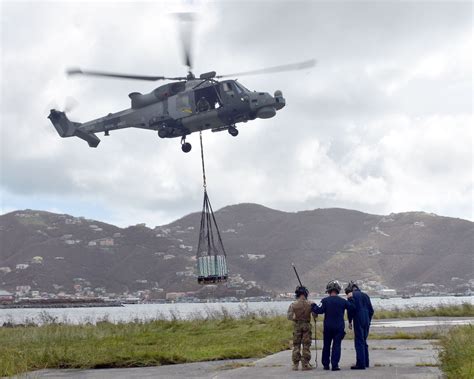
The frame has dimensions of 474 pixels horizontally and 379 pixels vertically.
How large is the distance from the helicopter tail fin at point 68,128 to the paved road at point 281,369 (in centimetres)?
1742

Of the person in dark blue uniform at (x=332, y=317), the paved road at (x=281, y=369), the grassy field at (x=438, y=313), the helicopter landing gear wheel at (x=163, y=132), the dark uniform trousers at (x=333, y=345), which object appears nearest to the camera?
the paved road at (x=281, y=369)

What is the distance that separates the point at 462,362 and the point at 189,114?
16.4 m

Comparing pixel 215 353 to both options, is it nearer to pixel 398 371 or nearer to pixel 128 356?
pixel 128 356

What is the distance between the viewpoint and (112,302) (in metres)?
195

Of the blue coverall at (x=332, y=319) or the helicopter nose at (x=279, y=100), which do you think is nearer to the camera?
the blue coverall at (x=332, y=319)

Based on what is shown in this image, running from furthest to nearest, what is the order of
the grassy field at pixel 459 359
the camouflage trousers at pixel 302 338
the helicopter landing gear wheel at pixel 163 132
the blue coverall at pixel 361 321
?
the helicopter landing gear wheel at pixel 163 132, the camouflage trousers at pixel 302 338, the blue coverall at pixel 361 321, the grassy field at pixel 459 359

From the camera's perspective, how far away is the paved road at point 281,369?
13672mm

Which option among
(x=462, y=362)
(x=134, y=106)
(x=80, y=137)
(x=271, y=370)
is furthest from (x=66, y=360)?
(x=80, y=137)

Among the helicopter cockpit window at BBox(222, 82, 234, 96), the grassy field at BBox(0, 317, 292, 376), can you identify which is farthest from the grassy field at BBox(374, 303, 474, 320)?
the helicopter cockpit window at BBox(222, 82, 234, 96)

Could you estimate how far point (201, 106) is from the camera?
1048 inches

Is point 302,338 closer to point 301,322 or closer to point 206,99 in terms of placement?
point 301,322

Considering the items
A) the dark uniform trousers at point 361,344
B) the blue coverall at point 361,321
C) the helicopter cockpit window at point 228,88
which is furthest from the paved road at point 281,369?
the helicopter cockpit window at point 228,88

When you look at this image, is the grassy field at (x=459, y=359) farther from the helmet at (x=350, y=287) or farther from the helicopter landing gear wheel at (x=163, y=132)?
the helicopter landing gear wheel at (x=163, y=132)

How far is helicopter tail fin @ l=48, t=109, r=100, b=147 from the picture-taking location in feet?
106
